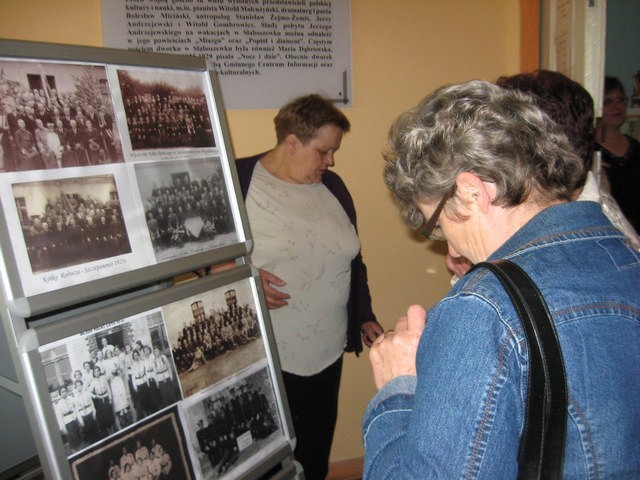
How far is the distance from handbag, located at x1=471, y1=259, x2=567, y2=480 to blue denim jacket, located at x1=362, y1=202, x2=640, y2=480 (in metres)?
0.01

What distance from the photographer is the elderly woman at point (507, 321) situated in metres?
0.55

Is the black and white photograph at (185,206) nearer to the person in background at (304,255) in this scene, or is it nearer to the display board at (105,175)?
the display board at (105,175)

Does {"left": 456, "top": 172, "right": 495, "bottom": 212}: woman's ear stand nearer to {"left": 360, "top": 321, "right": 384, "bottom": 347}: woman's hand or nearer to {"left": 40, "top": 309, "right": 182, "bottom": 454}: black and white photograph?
{"left": 40, "top": 309, "right": 182, "bottom": 454}: black and white photograph

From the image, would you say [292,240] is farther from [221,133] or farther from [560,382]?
[560,382]

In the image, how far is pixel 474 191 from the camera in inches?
27.8

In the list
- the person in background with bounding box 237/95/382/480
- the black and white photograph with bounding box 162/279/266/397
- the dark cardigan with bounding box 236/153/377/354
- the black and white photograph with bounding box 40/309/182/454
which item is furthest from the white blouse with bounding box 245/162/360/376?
the black and white photograph with bounding box 40/309/182/454

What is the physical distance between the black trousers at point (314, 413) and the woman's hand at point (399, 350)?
1.02 m

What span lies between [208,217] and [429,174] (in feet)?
2.02

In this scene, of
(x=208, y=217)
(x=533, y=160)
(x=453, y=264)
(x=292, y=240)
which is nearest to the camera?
(x=533, y=160)

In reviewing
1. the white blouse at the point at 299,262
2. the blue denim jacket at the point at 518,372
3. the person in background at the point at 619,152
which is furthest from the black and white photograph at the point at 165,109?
the person in background at the point at 619,152

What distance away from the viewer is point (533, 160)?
688 millimetres

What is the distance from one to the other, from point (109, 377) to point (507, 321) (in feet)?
2.42

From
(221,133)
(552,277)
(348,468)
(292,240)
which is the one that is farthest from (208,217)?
(348,468)

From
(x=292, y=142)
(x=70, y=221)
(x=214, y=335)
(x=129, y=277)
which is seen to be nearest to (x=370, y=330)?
(x=292, y=142)
